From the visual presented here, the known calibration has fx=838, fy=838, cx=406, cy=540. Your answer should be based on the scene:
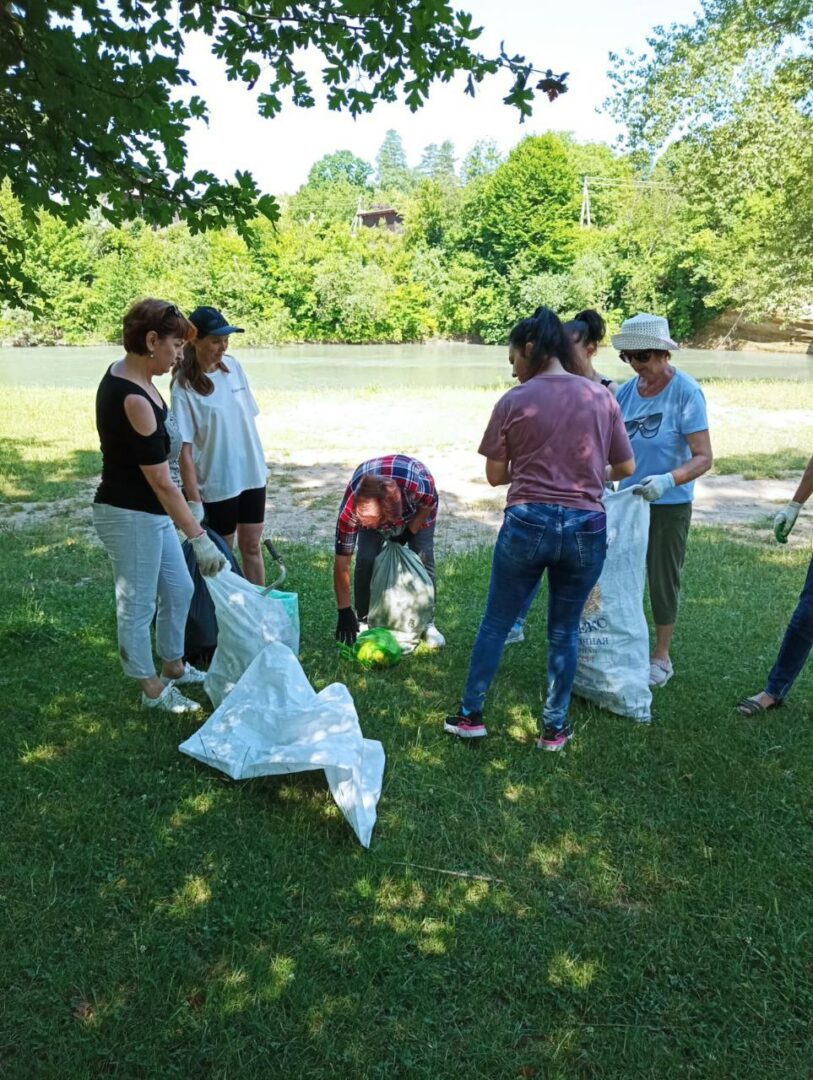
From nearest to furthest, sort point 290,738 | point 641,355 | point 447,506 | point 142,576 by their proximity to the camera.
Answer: point 290,738 < point 142,576 < point 641,355 < point 447,506

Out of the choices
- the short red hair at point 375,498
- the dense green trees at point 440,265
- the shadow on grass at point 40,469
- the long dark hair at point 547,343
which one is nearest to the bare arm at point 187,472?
the short red hair at point 375,498

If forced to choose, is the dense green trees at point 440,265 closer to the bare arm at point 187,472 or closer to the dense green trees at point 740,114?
the dense green trees at point 740,114

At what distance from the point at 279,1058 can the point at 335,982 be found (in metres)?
0.24

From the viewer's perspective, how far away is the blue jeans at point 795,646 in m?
3.52

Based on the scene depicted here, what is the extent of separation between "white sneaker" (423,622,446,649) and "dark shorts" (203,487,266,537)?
105 cm

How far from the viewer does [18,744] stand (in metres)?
3.26

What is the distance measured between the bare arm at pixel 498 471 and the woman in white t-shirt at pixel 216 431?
1380 millimetres

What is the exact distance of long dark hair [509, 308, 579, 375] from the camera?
116 inches

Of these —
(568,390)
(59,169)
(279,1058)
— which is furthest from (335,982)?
(59,169)

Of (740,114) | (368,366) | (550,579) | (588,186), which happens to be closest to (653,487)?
(550,579)

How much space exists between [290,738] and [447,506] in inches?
227

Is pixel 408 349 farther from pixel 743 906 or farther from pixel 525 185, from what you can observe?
pixel 743 906

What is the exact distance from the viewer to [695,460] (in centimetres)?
360

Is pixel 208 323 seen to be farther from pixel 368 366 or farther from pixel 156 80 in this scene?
pixel 368 366
